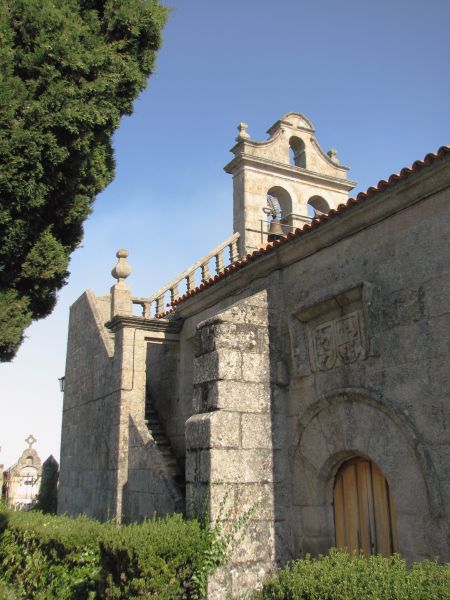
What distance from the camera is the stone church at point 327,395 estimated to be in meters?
5.25

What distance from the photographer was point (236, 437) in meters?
6.46

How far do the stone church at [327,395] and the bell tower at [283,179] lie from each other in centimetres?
493

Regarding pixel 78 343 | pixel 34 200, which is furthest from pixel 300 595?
pixel 78 343

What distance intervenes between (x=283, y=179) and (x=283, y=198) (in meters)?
0.54

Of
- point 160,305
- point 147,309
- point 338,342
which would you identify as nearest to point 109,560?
point 338,342

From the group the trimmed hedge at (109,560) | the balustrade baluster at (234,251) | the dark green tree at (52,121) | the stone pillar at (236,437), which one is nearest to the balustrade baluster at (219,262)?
the balustrade baluster at (234,251)

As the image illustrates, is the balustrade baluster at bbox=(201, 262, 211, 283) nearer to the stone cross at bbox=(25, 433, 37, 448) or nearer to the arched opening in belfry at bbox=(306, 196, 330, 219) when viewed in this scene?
the arched opening in belfry at bbox=(306, 196, 330, 219)

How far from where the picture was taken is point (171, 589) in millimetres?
5379

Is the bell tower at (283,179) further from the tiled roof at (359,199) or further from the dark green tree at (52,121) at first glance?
the dark green tree at (52,121)

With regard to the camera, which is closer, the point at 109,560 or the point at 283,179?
the point at 109,560

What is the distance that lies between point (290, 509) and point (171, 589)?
1.82 m

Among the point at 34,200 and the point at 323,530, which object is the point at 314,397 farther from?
the point at 34,200

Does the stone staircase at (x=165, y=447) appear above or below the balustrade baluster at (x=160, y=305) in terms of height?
below

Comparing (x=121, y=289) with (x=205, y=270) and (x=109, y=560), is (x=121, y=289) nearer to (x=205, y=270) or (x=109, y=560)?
(x=205, y=270)
